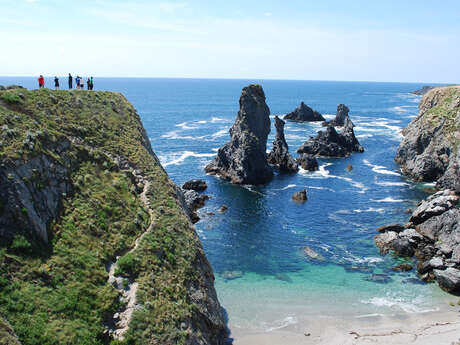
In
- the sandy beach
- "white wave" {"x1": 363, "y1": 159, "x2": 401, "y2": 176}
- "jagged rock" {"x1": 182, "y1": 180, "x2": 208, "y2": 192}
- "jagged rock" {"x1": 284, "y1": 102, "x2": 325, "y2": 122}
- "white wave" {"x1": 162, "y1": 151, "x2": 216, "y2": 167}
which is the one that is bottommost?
the sandy beach

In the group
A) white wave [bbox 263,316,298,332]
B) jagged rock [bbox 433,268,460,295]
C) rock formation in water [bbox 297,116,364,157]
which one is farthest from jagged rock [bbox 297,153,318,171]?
white wave [bbox 263,316,298,332]

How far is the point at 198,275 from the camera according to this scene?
32.3 meters

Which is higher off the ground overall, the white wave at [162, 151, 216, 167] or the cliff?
the cliff

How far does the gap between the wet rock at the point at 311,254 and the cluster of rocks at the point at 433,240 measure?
9267 mm

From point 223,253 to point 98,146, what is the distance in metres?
24.1

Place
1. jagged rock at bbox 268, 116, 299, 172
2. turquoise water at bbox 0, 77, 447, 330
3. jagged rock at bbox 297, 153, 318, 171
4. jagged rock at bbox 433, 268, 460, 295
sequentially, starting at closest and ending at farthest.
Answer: turquoise water at bbox 0, 77, 447, 330 → jagged rock at bbox 433, 268, 460, 295 → jagged rock at bbox 268, 116, 299, 172 → jagged rock at bbox 297, 153, 318, 171

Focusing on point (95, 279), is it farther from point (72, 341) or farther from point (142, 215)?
point (142, 215)

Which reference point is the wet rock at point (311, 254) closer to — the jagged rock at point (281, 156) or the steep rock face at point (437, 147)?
the steep rock face at point (437, 147)

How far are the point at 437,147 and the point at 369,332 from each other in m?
61.8

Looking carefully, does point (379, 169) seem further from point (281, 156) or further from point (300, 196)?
point (300, 196)

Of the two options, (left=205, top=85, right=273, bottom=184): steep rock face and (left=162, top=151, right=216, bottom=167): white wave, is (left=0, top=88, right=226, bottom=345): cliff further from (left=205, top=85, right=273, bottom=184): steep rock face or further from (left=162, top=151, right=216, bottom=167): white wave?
(left=162, top=151, right=216, bottom=167): white wave

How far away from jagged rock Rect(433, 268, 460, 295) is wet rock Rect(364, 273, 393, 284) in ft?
18.3

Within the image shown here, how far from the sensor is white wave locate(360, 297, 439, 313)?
130 feet

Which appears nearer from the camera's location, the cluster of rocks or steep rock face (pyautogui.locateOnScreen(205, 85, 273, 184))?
the cluster of rocks
